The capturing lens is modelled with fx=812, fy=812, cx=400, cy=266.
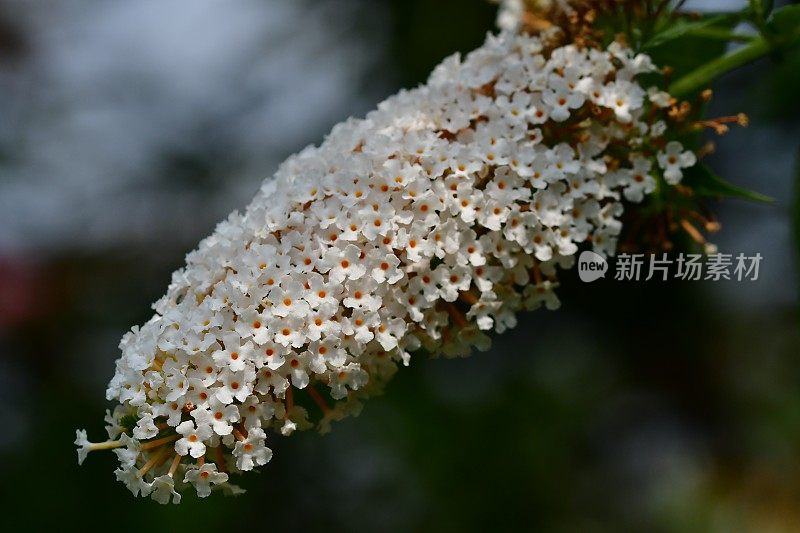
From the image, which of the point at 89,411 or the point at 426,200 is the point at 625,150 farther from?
the point at 89,411

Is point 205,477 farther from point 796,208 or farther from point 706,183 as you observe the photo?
point 796,208

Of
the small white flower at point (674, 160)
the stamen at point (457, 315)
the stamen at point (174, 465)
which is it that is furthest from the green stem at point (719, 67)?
the stamen at point (174, 465)

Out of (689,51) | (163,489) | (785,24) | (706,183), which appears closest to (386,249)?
(163,489)

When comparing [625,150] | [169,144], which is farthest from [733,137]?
[169,144]

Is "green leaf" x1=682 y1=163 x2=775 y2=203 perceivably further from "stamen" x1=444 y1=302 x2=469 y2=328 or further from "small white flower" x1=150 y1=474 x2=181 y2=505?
"small white flower" x1=150 y1=474 x2=181 y2=505

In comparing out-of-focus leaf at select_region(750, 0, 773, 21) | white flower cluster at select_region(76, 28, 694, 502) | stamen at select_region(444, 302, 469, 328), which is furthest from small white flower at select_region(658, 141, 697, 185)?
stamen at select_region(444, 302, 469, 328)
